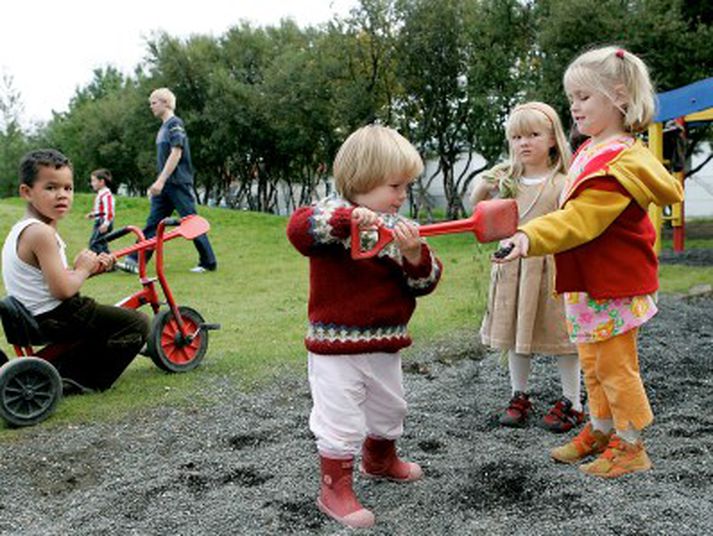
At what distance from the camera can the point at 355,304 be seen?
268 centimetres

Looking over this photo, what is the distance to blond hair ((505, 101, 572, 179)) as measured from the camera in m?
3.60

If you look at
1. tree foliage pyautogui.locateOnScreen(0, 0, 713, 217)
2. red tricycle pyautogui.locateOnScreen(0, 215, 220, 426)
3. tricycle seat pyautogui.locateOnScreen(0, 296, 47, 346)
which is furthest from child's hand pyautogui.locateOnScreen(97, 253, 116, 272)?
tree foliage pyautogui.locateOnScreen(0, 0, 713, 217)

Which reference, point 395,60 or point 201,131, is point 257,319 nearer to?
point 395,60

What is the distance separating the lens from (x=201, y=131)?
2795 cm

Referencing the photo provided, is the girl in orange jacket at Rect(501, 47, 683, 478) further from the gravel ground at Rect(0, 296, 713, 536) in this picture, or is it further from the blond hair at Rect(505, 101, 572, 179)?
the blond hair at Rect(505, 101, 572, 179)

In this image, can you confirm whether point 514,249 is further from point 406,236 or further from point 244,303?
point 244,303

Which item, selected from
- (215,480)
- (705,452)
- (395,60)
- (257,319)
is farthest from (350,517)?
(395,60)

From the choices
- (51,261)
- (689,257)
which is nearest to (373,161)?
(51,261)

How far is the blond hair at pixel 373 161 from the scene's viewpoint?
263cm

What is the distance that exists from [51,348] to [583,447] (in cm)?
258

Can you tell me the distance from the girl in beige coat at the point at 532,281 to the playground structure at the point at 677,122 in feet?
7.96

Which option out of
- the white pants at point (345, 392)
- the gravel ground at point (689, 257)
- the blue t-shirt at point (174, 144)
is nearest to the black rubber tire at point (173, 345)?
the white pants at point (345, 392)

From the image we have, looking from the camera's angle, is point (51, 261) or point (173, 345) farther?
point (173, 345)

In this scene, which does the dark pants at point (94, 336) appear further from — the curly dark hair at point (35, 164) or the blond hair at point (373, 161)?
the blond hair at point (373, 161)
